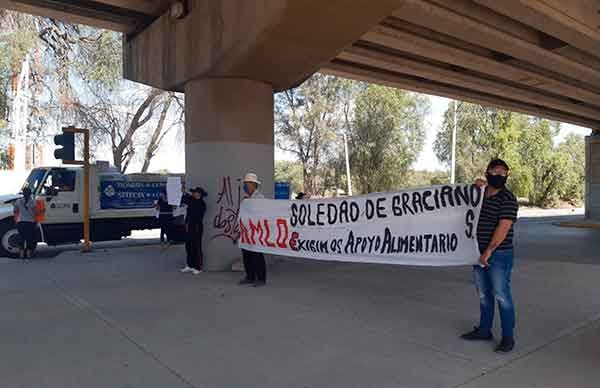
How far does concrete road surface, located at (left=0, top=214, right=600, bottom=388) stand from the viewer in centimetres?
470

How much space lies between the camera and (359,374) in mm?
4742

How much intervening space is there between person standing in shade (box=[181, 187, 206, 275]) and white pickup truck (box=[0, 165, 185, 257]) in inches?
160

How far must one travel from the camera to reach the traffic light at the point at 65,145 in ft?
43.3

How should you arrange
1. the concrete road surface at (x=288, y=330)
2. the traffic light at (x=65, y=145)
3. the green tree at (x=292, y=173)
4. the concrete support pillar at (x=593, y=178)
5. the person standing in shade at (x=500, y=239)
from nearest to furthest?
the concrete road surface at (x=288, y=330), the person standing in shade at (x=500, y=239), the traffic light at (x=65, y=145), the concrete support pillar at (x=593, y=178), the green tree at (x=292, y=173)

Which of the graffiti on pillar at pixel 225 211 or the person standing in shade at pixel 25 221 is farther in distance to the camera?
the person standing in shade at pixel 25 221

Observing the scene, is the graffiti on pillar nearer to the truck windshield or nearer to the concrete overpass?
the concrete overpass

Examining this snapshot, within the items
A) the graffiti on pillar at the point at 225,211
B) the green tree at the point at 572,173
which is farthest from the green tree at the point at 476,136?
the graffiti on pillar at the point at 225,211

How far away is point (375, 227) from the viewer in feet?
25.5

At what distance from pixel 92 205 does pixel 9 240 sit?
2.23 meters

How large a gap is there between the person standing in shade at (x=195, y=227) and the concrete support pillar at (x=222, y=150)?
0.32 metres

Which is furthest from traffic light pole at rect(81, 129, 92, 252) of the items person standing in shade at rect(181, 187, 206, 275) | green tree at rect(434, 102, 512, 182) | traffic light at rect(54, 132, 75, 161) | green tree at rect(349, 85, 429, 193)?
green tree at rect(434, 102, 512, 182)

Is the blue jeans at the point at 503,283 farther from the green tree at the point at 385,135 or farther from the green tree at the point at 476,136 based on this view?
the green tree at the point at 476,136

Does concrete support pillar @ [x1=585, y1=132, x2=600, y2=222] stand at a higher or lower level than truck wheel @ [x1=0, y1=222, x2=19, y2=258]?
higher

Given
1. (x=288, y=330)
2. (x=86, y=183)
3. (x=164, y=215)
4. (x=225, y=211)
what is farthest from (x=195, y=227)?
(x=86, y=183)
